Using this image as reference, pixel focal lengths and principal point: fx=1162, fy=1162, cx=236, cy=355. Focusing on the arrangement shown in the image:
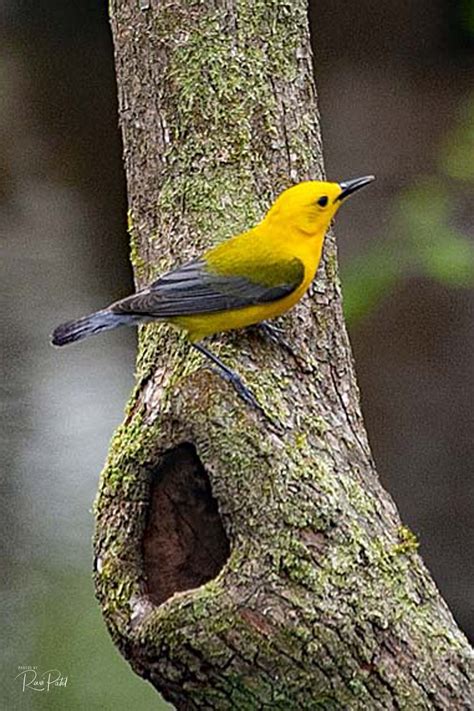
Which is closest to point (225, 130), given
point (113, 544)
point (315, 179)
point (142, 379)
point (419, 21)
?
point (315, 179)

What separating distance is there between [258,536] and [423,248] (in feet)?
3.75

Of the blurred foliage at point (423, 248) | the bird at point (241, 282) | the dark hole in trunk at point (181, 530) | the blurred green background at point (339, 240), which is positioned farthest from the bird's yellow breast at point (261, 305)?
the blurred green background at point (339, 240)

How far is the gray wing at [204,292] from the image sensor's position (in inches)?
53.5

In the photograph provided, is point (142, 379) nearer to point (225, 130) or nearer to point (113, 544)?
point (113, 544)

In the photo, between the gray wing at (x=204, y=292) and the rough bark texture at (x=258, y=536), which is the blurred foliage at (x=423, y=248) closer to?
the rough bark texture at (x=258, y=536)

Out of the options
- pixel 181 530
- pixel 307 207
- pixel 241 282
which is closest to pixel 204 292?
pixel 241 282

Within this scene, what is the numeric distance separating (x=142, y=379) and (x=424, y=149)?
2043mm

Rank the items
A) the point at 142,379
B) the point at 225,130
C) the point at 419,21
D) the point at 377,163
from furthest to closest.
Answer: the point at 377,163 → the point at 419,21 → the point at 225,130 → the point at 142,379

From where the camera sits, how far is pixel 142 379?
144 cm

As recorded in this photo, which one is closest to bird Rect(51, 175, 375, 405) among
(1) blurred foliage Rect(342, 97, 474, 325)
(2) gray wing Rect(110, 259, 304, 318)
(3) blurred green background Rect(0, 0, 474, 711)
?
(2) gray wing Rect(110, 259, 304, 318)

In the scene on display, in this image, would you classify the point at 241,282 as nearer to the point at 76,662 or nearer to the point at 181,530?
the point at 181,530

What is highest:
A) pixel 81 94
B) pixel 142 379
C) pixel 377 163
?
pixel 142 379

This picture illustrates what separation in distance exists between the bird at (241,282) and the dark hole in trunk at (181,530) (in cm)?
11

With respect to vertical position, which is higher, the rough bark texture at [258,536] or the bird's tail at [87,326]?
the bird's tail at [87,326]
